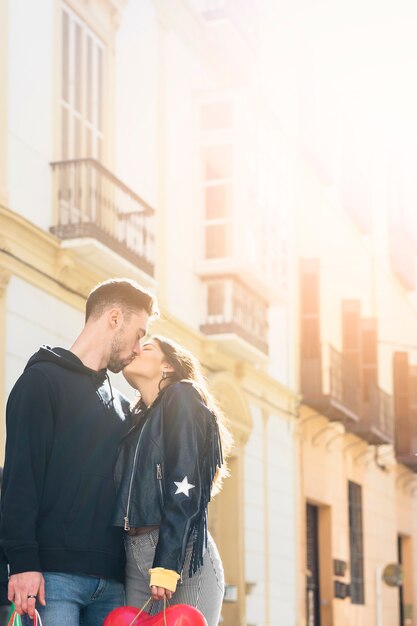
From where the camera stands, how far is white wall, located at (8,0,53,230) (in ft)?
34.9

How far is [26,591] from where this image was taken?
356 centimetres

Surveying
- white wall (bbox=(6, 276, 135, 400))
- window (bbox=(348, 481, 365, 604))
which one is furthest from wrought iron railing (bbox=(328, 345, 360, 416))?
white wall (bbox=(6, 276, 135, 400))

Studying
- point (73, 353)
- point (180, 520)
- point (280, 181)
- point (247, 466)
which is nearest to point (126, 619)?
point (180, 520)

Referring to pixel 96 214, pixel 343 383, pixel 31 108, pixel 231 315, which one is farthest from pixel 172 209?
pixel 343 383

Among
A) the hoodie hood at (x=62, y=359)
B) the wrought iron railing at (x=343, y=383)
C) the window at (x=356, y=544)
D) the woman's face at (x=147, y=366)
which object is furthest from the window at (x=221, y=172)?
the hoodie hood at (x=62, y=359)

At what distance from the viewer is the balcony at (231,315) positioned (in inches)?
598

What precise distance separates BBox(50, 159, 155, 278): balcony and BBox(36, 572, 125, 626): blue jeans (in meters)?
7.43

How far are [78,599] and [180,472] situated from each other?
0.53 meters

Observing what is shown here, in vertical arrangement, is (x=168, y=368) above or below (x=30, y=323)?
below

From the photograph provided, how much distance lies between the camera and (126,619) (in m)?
3.66

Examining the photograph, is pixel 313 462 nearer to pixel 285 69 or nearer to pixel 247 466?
pixel 247 466

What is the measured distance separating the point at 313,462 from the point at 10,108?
11.3m

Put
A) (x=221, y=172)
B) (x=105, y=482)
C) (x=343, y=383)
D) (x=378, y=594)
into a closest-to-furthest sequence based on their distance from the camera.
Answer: (x=105, y=482) → (x=221, y=172) → (x=343, y=383) → (x=378, y=594)

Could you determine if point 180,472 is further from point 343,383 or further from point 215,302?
point 343,383
